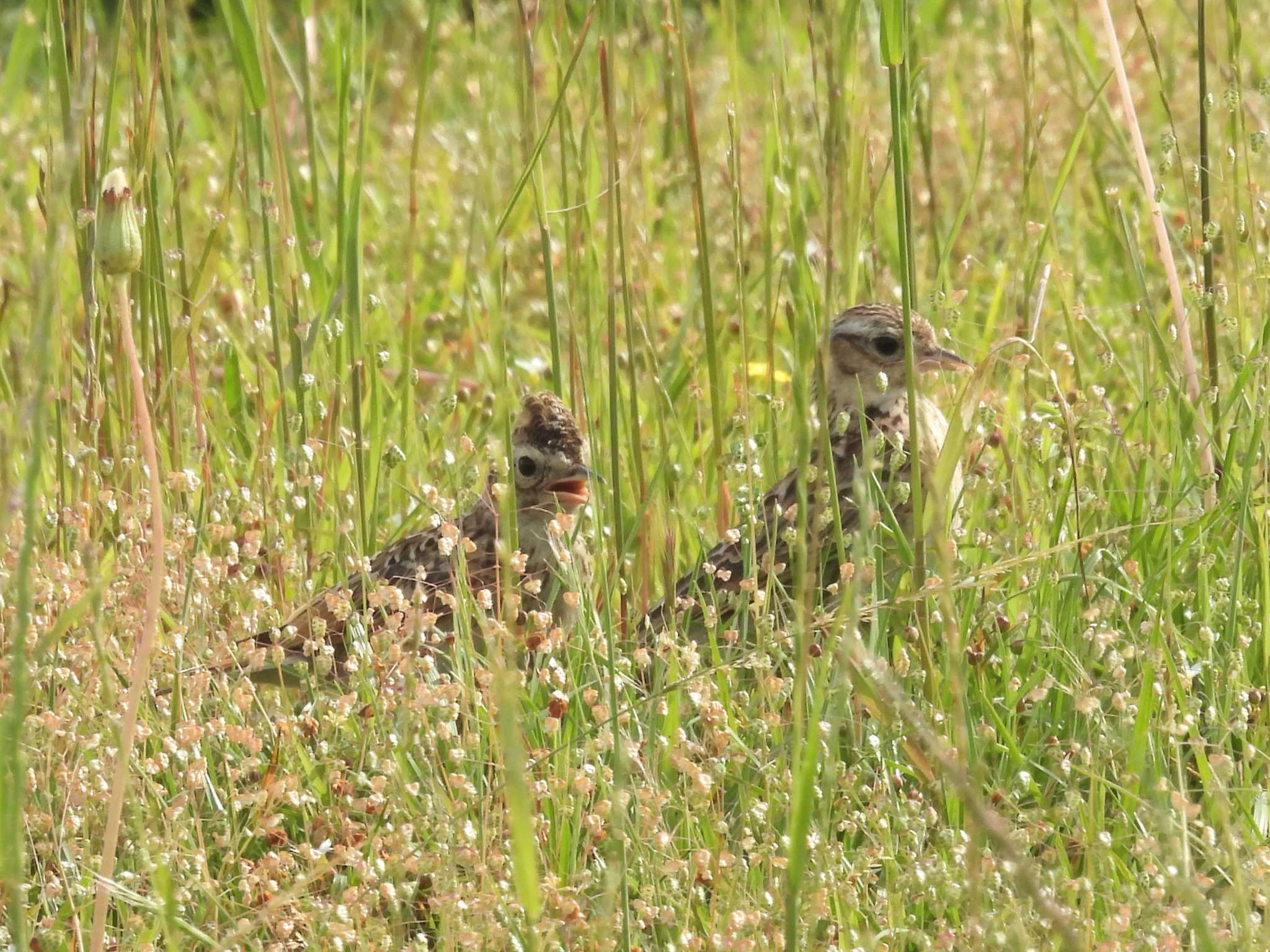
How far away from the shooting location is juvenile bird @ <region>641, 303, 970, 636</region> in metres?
4.18

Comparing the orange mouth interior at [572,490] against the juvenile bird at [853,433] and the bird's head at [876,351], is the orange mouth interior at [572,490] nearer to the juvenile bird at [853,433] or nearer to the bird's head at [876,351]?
the juvenile bird at [853,433]

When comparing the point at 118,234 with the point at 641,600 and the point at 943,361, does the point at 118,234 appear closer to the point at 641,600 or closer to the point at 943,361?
the point at 641,600

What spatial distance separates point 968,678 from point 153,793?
1.53 metres

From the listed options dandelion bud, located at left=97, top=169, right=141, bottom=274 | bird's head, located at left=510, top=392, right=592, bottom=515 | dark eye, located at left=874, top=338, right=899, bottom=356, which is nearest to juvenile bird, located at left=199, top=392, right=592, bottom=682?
bird's head, located at left=510, top=392, right=592, bottom=515

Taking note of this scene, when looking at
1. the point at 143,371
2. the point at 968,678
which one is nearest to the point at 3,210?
the point at 143,371

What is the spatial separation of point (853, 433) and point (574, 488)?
0.82 metres

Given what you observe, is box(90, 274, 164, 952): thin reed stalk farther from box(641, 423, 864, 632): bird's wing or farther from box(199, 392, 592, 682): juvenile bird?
box(641, 423, 864, 632): bird's wing

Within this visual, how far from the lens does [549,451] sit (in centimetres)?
472

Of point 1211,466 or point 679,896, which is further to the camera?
point 1211,466

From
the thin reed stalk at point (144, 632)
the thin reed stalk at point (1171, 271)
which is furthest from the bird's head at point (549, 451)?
the thin reed stalk at point (144, 632)

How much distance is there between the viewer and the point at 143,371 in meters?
4.50

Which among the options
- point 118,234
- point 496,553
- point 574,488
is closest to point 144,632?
point 118,234

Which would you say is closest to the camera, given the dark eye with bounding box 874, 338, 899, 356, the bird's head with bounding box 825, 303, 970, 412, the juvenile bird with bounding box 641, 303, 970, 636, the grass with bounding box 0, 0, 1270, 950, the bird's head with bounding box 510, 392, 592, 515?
the grass with bounding box 0, 0, 1270, 950

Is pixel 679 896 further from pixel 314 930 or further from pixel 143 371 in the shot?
pixel 143 371
